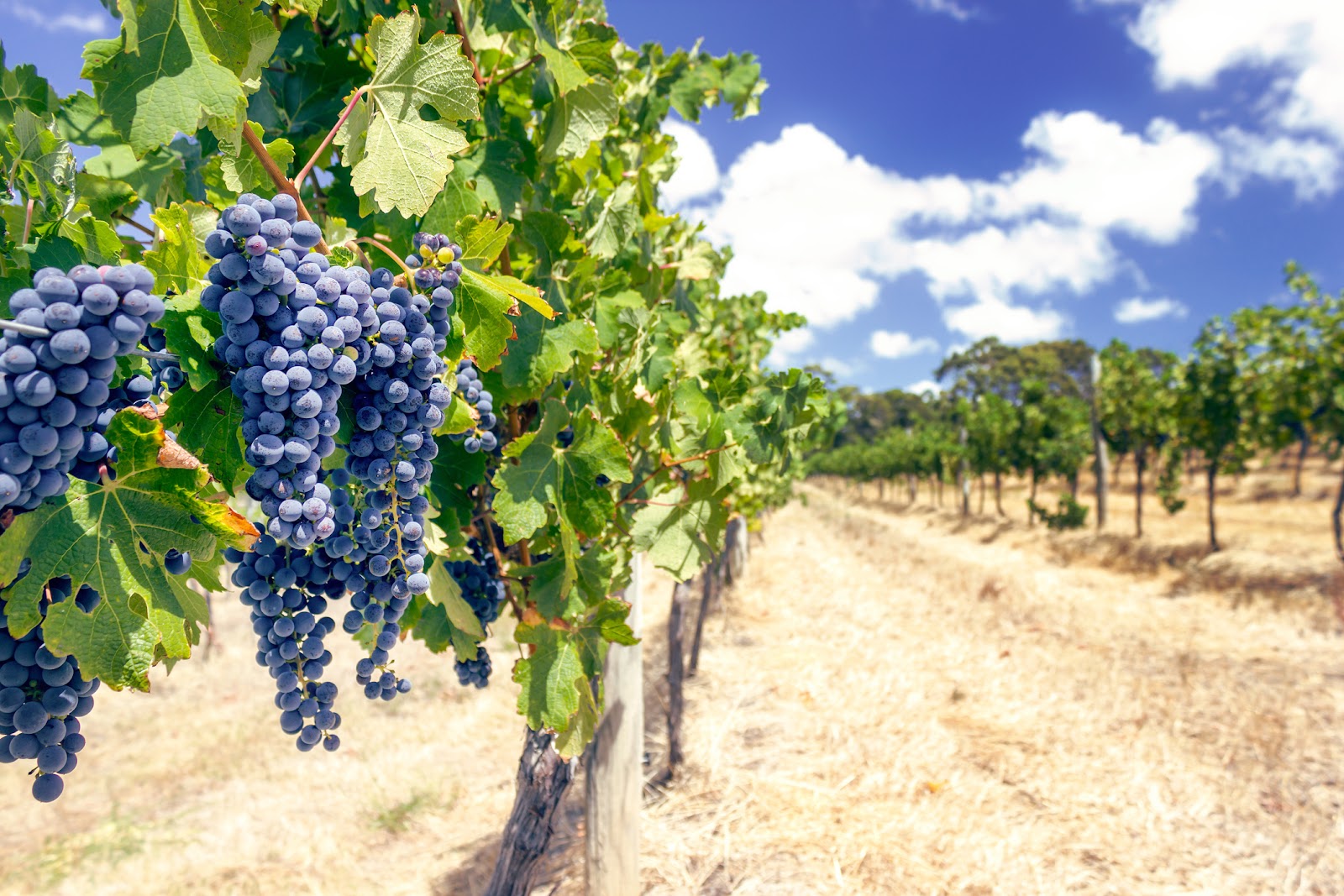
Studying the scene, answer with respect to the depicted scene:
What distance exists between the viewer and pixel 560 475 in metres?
2.02

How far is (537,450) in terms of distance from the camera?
77.7 inches

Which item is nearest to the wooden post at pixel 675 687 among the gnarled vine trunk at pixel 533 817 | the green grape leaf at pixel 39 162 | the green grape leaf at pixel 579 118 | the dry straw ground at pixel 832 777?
the dry straw ground at pixel 832 777

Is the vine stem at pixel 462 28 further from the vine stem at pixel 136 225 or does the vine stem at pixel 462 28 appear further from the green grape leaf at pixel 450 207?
the vine stem at pixel 136 225

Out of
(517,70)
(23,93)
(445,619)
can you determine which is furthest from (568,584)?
(23,93)

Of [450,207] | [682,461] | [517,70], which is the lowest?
[682,461]

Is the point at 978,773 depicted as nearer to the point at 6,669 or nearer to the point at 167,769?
the point at 6,669

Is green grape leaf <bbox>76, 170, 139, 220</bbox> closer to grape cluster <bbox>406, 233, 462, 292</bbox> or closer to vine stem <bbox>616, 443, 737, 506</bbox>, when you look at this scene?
grape cluster <bbox>406, 233, 462, 292</bbox>

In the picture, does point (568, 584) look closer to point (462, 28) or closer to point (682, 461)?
point (682, 461)

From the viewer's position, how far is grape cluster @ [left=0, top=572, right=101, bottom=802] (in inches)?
41.4

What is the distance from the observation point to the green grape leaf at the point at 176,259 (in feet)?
3.86

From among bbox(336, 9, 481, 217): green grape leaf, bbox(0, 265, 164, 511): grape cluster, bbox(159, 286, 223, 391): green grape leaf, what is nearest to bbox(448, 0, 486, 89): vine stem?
bbox(336, 9, 481, 217): green grape leaf

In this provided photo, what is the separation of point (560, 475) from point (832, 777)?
4839 millimetres

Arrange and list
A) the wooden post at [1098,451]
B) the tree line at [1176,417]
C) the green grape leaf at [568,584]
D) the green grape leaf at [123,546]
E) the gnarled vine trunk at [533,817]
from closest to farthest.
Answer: the green grape leaf at [123,546] < the green grape leaf at [568,584] < the gnarled vine trunk at [533,817] < the tree line at [1176,417] < the wooden post at [1098,451]

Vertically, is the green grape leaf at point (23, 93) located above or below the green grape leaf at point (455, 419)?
above
